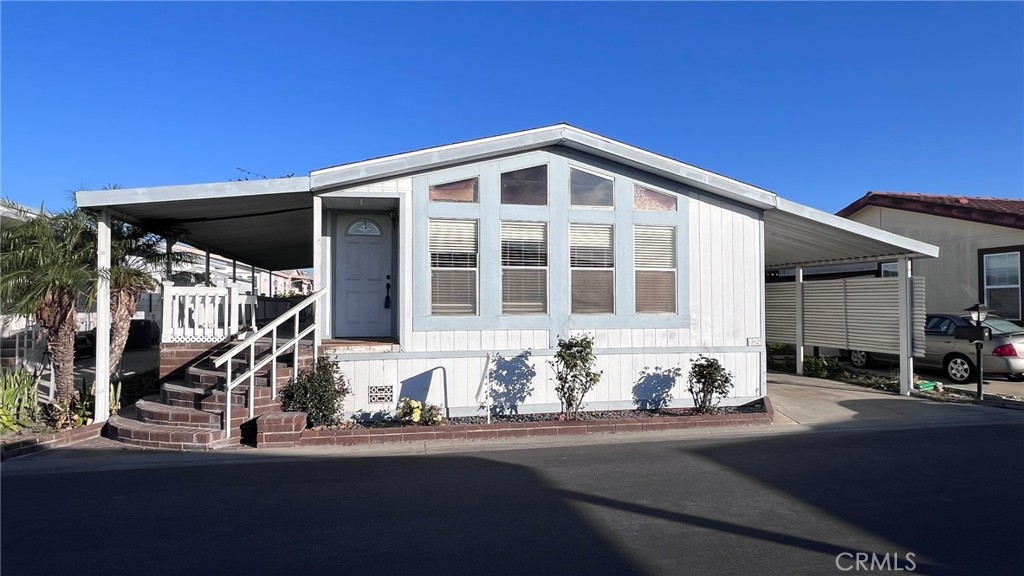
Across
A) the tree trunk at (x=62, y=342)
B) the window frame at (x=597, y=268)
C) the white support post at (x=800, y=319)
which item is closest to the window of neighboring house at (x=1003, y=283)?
the white support post at (x=800, y=319)

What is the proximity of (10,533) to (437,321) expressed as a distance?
16.6 feet

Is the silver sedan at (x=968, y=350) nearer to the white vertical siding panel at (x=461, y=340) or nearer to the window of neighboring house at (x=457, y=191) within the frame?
the white vertical siding panel at (x=461, y=340)

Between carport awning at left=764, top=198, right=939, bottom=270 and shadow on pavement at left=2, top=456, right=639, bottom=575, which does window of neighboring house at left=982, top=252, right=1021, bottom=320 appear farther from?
shadow on pavement at left=2, top=456, right=639, bottom=575

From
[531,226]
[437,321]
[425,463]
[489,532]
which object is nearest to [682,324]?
[531,226]

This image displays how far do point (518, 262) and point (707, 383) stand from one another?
133 inches

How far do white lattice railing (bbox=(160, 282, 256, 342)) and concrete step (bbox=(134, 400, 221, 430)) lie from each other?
1783 mm

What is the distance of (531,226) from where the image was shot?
29.0 feet

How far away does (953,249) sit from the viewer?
14.8m

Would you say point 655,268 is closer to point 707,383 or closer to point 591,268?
point 591,268

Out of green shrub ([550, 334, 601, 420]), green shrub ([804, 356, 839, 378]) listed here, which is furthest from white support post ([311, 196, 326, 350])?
green shrub ([804, 356, 839, 378])

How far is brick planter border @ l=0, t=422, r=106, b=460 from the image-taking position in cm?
666

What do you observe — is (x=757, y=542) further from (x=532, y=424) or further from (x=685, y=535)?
(x=532, y=424)

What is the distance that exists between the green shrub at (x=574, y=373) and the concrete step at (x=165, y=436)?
446 cm

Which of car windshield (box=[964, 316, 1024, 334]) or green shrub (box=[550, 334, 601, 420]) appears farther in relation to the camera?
car windshield (box=[964, 316, 1024, 334])
